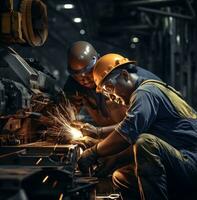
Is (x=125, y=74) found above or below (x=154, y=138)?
above

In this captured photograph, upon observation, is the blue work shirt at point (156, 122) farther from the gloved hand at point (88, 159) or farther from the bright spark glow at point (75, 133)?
the bright spark glow at point (75, 133)

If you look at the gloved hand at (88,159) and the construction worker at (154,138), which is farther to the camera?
the gloved hand at (88,159)

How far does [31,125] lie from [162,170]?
200 centimetres

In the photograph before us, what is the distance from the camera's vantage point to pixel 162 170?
4.02m

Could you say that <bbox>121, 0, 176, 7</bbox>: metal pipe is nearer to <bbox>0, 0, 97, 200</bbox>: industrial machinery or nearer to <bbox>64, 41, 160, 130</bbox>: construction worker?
<bbox>64, 41, 160, 130</bbox>: construction worker

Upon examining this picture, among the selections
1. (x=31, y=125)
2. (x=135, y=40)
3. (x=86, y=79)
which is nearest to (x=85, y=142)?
(x=31, y=125)

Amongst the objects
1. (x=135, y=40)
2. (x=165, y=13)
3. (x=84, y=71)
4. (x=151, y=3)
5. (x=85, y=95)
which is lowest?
(x=85, y=95)

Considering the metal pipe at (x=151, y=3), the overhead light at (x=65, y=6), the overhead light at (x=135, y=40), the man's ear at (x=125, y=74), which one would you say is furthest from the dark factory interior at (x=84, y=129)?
the overhead light at (x=135, y=40)

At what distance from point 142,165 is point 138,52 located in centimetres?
1230

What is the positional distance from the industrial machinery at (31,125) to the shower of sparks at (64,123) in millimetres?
14

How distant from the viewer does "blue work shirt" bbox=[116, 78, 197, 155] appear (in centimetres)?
409

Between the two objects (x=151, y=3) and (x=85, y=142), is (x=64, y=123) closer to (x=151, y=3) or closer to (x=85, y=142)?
(x=85, y=142)

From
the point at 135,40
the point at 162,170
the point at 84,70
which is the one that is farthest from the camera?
the point at 135,40

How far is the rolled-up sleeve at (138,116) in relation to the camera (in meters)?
4.08
